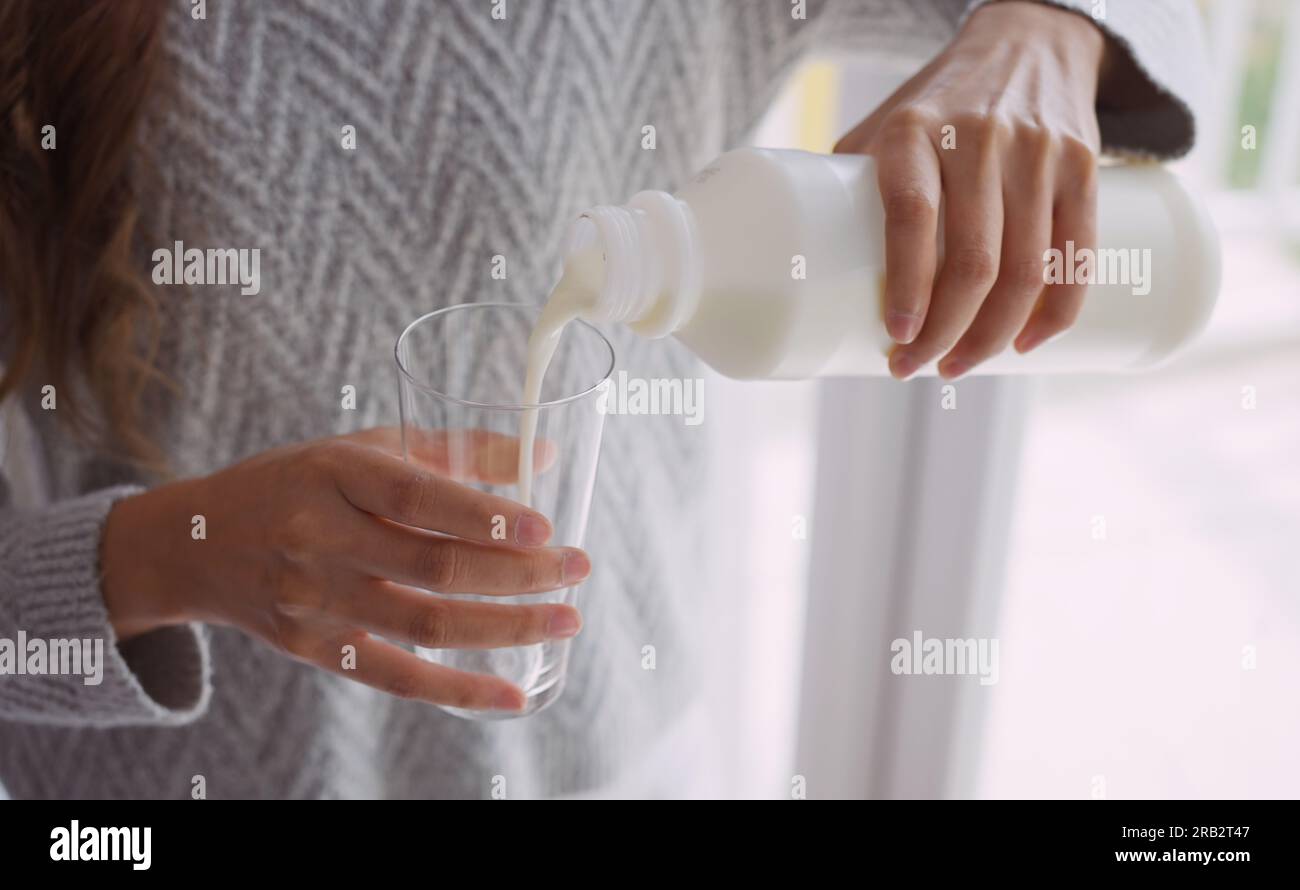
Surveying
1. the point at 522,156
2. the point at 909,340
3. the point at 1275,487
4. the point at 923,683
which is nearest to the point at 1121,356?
the point at 909,340

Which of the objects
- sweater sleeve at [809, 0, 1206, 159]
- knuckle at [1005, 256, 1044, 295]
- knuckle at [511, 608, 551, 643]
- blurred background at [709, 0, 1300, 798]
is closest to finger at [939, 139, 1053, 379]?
knuckle at [1005, 256, 1044, 295]

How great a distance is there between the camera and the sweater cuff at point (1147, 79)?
543 millimetres

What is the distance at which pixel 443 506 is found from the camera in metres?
0.42

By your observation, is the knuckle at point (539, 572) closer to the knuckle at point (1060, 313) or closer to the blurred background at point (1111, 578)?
the knuckle at point (1060, 313)

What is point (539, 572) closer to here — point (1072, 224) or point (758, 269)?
point (758, 269)

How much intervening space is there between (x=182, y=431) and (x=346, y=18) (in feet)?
0.79

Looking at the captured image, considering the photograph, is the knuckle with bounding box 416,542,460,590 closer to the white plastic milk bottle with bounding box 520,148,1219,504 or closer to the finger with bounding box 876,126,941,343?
the white plastic milk bottle with bounding box 520,148,1219,504

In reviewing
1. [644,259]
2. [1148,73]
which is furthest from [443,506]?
[1148,73]

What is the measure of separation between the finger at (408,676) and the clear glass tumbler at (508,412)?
0.01 m

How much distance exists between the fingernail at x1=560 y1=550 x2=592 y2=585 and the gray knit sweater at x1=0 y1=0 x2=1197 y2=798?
0.21 metres

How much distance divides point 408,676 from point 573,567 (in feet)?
0.29

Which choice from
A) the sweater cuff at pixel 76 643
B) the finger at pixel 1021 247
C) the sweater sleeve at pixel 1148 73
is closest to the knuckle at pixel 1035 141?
the finger at pixel 1021 247

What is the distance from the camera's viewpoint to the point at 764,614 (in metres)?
1.15
